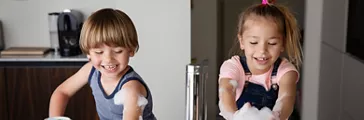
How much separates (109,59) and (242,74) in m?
0.30

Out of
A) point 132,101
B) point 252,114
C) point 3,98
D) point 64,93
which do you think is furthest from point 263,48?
point 3,98

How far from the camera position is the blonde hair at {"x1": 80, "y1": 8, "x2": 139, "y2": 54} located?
997mm

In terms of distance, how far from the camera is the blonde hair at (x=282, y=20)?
36.7 inches

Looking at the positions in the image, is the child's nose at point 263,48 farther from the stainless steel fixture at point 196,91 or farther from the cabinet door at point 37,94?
the cabinet door at point 37,94

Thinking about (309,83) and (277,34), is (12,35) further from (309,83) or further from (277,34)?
(277,34)

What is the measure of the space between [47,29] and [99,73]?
6.05 feet

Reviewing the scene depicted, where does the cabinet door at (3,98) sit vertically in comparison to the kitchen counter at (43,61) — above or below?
below

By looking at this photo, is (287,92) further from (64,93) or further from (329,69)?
(329,69)

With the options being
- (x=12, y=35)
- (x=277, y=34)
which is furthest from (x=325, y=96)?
(x=12, y=35)

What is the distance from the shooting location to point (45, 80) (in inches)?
94.6

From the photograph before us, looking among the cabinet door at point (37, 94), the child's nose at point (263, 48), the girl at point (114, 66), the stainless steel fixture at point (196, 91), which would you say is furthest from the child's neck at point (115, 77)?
the cabinet door at point (37, 94)

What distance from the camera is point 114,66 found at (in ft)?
3.40

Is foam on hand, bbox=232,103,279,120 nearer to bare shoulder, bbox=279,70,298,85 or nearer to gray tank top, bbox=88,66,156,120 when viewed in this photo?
bare shoulder, bbox=279,70,298,85

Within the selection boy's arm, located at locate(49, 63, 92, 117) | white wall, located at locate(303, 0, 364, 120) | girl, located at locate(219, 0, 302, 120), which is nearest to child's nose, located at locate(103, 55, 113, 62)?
boy's arm, located at locate(49, 63, 92, 117)
